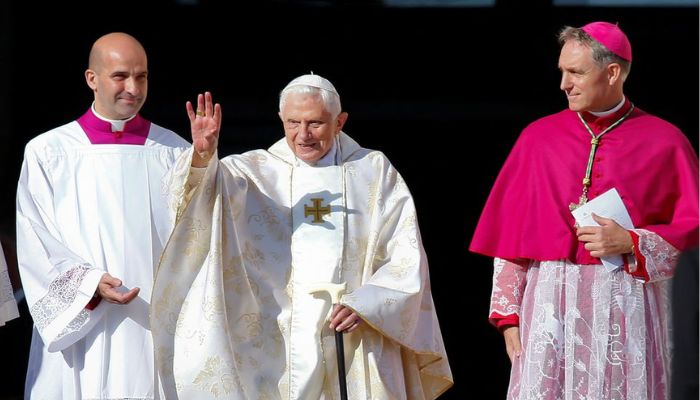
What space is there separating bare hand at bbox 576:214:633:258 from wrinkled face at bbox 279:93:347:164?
1093mm

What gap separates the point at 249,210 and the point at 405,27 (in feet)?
9.58

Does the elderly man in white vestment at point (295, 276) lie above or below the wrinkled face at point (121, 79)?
below

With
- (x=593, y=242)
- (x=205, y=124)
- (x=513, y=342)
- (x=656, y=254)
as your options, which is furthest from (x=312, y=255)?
(x=656, y=254)

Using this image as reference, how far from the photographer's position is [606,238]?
616 cm

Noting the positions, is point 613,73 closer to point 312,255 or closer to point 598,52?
point 598,52

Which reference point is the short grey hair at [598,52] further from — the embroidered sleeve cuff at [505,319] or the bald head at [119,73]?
the bald head at [119,73]

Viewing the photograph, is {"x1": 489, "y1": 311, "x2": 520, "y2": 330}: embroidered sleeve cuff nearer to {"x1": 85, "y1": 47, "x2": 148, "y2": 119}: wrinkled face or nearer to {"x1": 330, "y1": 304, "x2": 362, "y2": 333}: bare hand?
{"x1": 330, "y1": 304, "x2": 362, "y2": 333}: bare hand

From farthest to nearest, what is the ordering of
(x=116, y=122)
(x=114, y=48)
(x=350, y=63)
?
(x=350, y=63)
(x=116, y=122)
(x=114, y=48)

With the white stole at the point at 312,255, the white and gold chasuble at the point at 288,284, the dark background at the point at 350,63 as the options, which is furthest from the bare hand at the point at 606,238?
the dark background at the point at 350,63

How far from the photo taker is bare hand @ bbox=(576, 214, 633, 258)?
243 inches

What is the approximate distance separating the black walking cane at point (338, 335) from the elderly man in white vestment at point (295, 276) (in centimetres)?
5

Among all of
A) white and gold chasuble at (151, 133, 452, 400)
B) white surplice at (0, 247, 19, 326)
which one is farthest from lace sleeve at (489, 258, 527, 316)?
white surplice at (0, 247, 19, 326)

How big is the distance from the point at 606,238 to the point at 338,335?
1062 millimetres

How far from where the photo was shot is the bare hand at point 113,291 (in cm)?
654
